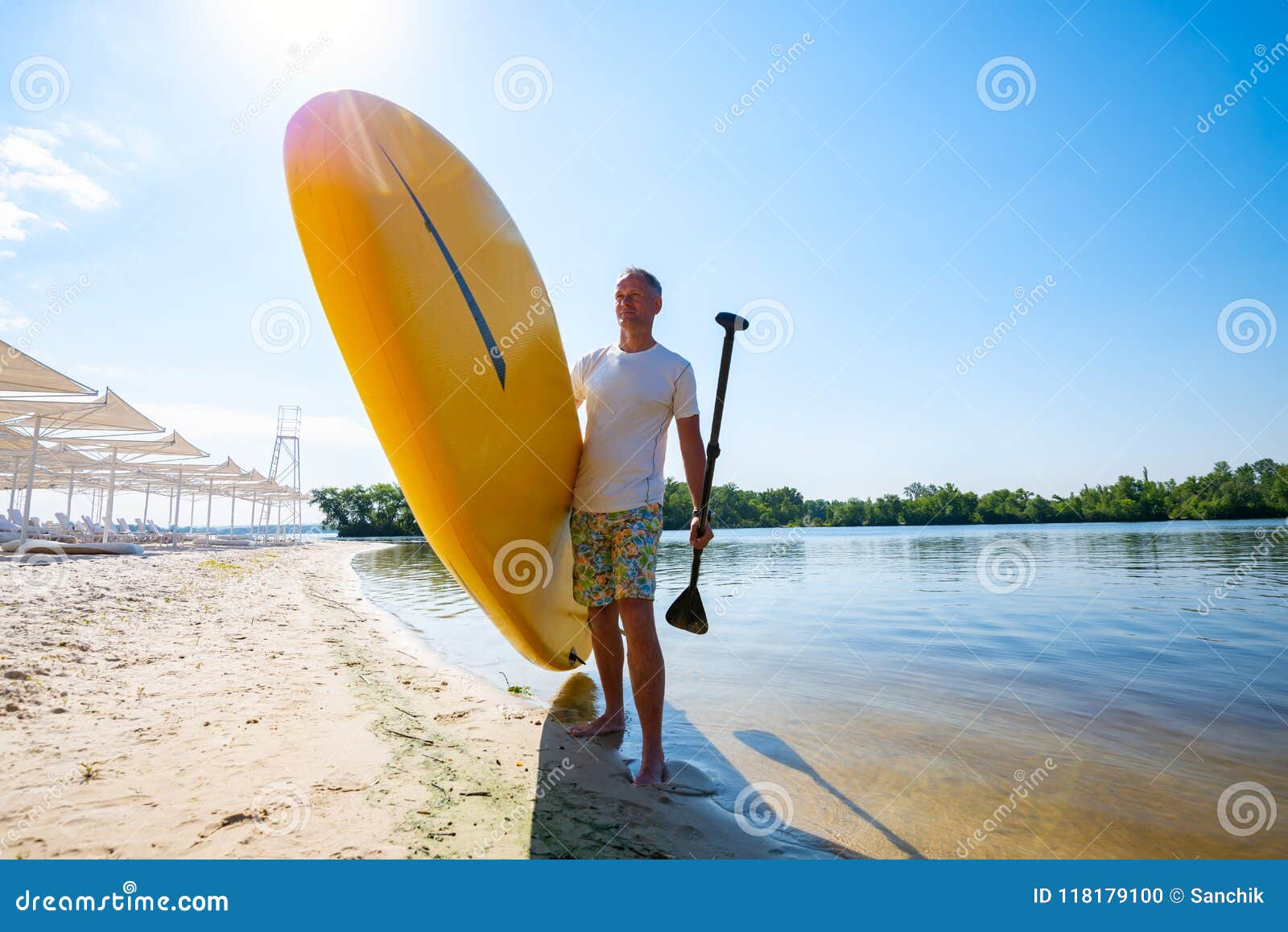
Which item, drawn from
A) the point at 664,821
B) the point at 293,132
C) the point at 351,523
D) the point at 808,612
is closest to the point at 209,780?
the point at 664,821

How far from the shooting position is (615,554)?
8.00 feet

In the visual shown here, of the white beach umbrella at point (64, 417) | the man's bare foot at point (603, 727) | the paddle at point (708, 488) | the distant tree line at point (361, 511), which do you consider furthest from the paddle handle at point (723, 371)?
the distant tree line at point (361, 511)

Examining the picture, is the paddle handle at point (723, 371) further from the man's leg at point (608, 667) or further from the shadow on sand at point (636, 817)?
the shadow on sand at point (636, 817)

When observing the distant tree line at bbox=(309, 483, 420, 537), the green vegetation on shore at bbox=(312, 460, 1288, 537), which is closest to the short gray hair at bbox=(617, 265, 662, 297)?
the green vegetation on shore at bbox=(312, 460, 1288, 537)

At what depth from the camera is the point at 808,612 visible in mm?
6578

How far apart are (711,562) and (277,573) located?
940 centimetres

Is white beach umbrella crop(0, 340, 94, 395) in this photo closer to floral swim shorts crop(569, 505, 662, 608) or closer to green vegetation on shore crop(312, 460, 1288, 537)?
floral swim shorts crop(569, 505, 662, 608)

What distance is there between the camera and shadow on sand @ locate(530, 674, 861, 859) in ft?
5.51

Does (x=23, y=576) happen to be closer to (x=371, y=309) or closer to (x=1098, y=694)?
(x=371, y=309)

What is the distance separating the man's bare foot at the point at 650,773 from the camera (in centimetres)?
214

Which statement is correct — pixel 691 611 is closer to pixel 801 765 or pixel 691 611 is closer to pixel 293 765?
pixel 801 765

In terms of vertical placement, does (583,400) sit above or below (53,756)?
above

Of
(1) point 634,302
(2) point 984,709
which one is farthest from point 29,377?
(2) point 984,709

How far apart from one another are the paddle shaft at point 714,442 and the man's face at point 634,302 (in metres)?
0.37
